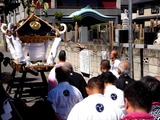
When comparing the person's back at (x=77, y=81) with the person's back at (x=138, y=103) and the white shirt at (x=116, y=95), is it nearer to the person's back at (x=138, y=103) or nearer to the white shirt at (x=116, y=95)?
the white shirt at (x=116, y=95)

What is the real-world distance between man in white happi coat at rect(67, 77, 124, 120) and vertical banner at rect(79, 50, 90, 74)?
10474mm

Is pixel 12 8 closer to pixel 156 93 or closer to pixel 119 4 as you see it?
pixel 156 93

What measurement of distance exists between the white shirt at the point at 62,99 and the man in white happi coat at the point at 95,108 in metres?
1.33

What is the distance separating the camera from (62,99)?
6.35 meters

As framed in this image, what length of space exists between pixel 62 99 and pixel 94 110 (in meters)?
1.60

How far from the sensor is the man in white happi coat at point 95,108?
186 inches

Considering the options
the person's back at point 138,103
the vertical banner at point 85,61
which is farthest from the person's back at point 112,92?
the vertical banner at point 85,61

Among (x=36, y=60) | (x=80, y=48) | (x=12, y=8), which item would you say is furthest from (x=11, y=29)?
(x=12, y=8)

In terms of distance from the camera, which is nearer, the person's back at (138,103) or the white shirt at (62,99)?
the person's back at (138,103)

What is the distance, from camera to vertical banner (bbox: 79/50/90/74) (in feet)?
51.2

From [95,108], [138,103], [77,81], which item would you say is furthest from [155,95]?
[77,81]

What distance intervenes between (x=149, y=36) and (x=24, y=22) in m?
3.97

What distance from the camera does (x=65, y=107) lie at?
6352mm

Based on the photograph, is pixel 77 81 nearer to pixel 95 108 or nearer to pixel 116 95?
pixel 116 95
